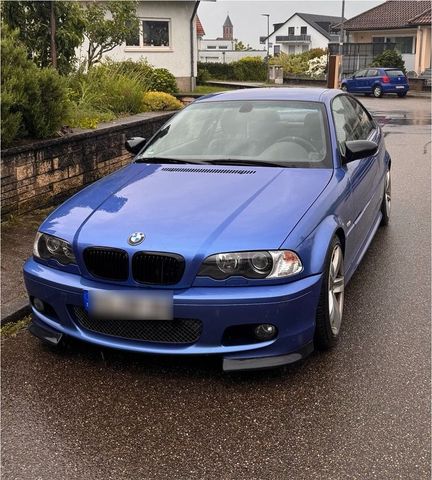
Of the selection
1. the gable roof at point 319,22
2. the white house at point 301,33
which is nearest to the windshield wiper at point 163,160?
the gable roof at point 319,22

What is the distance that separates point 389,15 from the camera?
1879 inches

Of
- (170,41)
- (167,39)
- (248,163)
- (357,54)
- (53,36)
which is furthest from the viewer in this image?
(357,54)

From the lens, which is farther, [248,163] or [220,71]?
→ [220,71]

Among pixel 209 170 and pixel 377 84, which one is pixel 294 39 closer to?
pixel 377 84

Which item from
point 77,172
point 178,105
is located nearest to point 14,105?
point 77,172

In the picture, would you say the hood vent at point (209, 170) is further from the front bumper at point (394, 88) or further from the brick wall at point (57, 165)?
the front bumper at point (394, 88)

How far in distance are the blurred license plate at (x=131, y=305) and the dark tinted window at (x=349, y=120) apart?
6.91 feet

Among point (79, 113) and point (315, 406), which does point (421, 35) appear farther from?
point (315, 406)

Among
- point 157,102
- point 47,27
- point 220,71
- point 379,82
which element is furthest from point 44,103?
point 220,71

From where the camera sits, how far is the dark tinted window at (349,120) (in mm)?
4992

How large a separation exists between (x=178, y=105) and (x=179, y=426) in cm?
948

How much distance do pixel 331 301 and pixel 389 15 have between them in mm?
49036

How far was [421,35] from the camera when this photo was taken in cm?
4103

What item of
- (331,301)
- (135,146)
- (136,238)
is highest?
(135,146)
